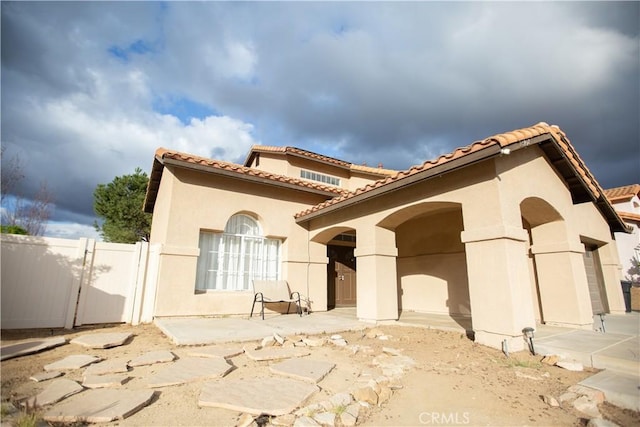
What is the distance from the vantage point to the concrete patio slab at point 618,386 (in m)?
3.08

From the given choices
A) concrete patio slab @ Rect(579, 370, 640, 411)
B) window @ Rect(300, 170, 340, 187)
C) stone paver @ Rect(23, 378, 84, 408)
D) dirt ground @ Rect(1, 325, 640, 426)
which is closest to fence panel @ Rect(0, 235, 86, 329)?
dirt ground @ Rect(1, 325, 640, 426)

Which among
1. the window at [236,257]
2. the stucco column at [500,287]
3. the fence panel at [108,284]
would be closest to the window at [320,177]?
the window at [236,257]

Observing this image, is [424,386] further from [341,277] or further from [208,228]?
[341,277]

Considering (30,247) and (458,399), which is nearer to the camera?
(458,399)

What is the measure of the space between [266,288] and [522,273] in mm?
5698

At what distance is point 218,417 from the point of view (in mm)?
2664

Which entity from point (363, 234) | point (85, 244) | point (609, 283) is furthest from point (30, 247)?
point (609, 283)

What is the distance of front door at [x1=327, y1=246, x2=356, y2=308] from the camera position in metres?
11.2

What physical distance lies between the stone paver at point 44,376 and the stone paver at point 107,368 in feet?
0.99

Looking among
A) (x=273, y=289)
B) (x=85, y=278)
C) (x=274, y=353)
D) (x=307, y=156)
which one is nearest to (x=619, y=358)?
(x=274, y=353)

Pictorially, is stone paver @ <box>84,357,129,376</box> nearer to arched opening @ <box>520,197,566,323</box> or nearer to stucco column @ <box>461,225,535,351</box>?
stucco column @ <box>461,225,535,351</box>

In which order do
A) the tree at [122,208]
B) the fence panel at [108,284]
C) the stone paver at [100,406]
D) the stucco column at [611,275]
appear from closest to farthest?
the stone paver at [100,406] → the fence panel at [108,284] → the stucco column at [611,275] → the tree at [122,208]

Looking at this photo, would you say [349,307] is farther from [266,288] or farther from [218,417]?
[218,417]

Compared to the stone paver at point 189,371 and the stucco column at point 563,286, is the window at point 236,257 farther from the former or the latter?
the stucco column at point 563,286
